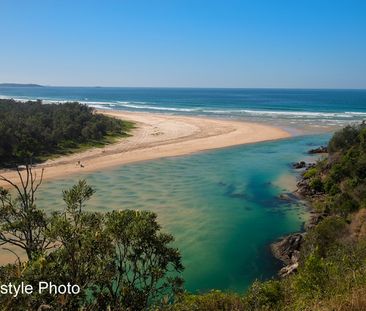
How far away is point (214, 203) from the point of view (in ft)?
105

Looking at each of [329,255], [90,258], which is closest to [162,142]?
[329,255]

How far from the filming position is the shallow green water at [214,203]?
72.4 feet

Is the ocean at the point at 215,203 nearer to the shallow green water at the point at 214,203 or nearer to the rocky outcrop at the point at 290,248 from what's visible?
the shallow green water at the point at 214,203

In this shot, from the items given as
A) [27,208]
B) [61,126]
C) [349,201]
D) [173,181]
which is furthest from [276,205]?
[61,126]

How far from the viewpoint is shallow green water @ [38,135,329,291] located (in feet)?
72.4

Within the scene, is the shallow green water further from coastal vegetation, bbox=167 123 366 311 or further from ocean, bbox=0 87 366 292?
coastal vegetation, bbox=167 123 366 311

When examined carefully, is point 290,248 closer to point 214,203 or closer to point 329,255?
point 329,255

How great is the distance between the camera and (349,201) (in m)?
25.0

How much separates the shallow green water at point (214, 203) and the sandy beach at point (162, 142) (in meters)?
3.36

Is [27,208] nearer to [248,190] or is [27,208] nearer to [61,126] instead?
[248,190]

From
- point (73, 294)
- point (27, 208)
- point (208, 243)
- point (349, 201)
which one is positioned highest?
point (27, 208)

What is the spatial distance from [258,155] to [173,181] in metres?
17.5

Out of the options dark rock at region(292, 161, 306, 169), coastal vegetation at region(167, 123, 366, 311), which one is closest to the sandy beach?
dark rock at region(292, 161, 306, 169)

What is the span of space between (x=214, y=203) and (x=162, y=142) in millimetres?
30861
